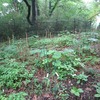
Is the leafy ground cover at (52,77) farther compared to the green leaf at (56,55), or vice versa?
the green leaf at (56,55)

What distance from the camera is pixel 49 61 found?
15.5 ft

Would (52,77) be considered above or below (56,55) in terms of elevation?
below

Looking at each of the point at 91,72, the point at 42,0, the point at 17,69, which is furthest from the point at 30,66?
the point at 42,0

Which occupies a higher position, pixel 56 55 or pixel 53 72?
pixel 56 55

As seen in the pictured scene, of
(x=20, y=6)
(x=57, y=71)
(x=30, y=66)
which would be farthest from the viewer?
(x=20, y=6)

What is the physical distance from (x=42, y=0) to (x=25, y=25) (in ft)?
17.4

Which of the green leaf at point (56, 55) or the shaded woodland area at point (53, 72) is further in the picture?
the green leaf at point (56, 55)

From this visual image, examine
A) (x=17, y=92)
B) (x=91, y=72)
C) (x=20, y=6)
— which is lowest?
(x=17, y=92)

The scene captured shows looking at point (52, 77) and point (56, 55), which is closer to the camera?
point (52, 77)

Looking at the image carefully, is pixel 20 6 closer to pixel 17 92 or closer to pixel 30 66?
pixel 30 66

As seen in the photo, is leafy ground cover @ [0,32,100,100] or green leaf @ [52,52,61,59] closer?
leafy ground cover @ [0,32,100,100]

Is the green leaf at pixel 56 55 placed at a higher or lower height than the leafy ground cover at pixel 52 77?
higher

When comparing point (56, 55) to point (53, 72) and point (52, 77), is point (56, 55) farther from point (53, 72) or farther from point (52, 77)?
point (52, 77)

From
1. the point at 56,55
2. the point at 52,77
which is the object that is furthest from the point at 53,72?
the point at 56,55
